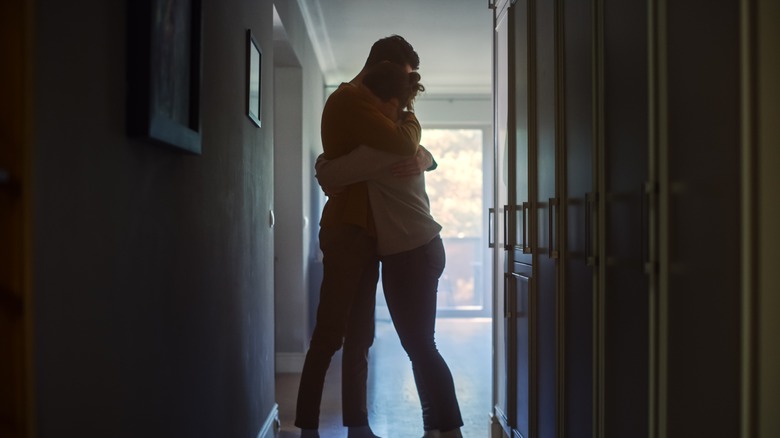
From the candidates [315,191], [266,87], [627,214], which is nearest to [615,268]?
[627,214]

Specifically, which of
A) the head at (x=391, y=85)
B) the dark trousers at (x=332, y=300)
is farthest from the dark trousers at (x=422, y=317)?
the head at (x=391, y=85)

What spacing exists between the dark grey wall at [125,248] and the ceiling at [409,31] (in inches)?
95.1

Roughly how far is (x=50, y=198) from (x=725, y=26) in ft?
3.17

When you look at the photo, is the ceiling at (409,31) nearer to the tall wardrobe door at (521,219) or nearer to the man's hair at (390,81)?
the tall wardrobe door at (521,219)

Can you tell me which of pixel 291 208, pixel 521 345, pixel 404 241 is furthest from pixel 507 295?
pixel 291 208

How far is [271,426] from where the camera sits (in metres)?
2.90

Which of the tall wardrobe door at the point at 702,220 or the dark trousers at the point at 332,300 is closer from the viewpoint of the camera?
the tall wardrobe door at the point at 702,220

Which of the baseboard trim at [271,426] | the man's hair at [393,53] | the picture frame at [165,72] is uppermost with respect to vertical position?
the man's hair at [393,53]

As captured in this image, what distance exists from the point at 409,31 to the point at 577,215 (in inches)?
141

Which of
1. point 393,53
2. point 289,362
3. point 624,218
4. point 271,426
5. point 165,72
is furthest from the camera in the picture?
point 289,362

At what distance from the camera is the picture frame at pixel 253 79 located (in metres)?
2.48

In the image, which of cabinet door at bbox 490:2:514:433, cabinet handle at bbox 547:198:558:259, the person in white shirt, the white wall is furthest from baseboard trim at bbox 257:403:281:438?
the white wall

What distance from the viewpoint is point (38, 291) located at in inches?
34.6

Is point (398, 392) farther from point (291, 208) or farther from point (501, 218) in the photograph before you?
point (291, 208)
